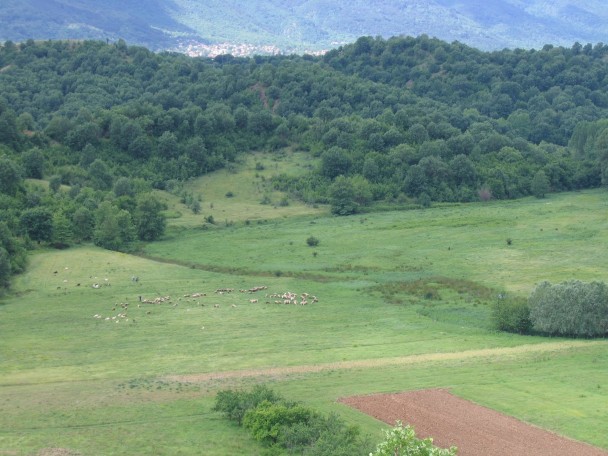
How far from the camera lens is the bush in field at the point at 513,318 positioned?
199 feet

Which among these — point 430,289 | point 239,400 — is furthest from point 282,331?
point 239,400

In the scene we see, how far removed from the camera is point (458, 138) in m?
124

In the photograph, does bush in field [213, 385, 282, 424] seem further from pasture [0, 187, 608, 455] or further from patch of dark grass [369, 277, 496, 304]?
patch of dark grass [369, 277, 496, 304]

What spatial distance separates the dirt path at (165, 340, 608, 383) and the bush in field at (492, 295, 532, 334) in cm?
371

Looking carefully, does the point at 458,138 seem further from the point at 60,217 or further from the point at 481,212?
the point at 60,217

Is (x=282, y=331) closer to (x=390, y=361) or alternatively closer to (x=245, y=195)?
(x=390, y=361)

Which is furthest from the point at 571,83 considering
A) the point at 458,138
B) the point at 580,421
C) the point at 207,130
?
the point at 580,421

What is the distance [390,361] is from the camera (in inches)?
2095

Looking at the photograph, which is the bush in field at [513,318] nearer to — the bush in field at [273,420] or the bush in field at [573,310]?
the bush in field at [573,310]

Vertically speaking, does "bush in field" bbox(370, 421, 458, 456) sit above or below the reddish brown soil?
above

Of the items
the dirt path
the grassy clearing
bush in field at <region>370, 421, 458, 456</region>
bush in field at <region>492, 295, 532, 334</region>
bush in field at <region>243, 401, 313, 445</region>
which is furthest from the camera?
the grassy clearing

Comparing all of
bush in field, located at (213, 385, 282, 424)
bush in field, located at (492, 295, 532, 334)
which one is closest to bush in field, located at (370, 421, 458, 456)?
bush in field, located at (213, 385, 282, 424)

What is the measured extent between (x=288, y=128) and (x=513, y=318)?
7603 centimetres

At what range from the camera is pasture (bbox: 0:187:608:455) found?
144 feet
